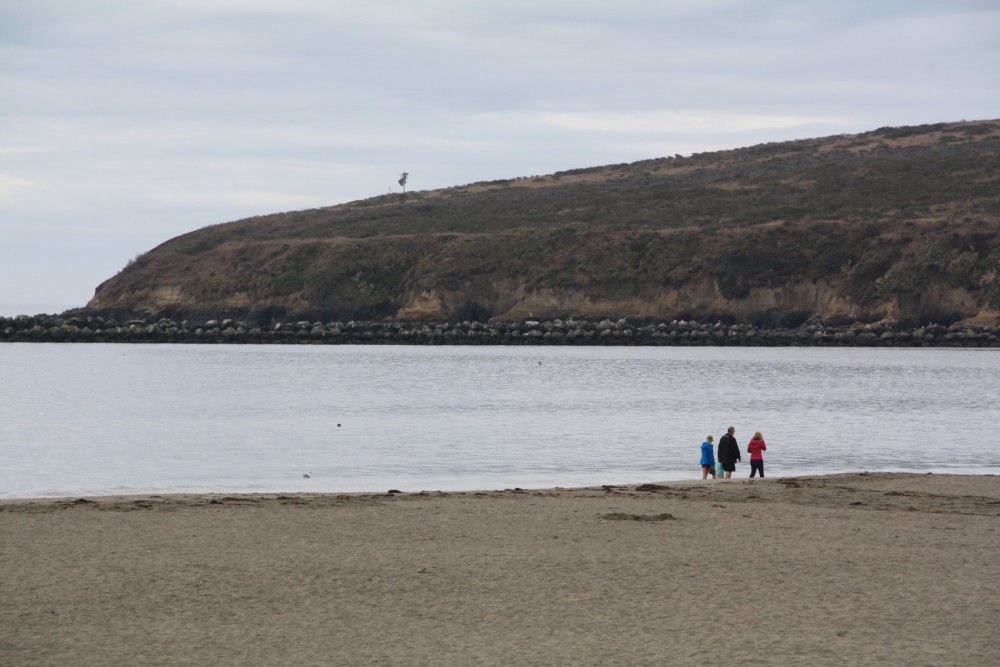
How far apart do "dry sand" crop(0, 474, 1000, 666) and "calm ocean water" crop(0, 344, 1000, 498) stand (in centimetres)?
587

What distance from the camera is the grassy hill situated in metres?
86.9

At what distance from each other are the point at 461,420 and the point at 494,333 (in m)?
53.8

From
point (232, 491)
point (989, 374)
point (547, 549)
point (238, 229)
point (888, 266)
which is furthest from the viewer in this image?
point (238, 229)

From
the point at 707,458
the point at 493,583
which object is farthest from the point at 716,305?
the point at 493,583

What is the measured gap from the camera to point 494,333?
301 feet

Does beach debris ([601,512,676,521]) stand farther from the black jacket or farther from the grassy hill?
the grassy hill

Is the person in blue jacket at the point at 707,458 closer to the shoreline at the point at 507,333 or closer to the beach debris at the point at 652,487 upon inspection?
the beach debris at the point at 652,487

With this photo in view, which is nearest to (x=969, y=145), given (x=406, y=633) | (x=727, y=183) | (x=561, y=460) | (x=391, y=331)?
(x=727, y=183)

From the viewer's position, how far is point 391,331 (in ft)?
311

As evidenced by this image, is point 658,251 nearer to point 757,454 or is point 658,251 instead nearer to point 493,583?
point 757,454

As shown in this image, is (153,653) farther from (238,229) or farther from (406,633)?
(238,229)

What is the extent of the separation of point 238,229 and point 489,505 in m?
107

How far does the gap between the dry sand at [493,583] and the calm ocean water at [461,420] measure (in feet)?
19.2

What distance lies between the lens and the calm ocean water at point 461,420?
24.8 m
